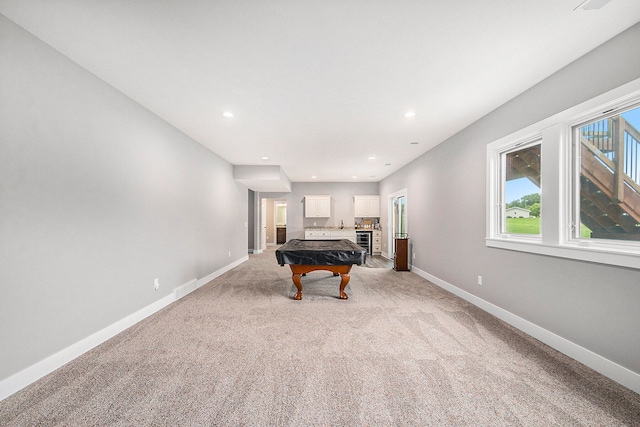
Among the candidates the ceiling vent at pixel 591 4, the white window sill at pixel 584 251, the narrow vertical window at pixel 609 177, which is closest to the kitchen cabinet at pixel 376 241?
the white window sill at pixel 584 251

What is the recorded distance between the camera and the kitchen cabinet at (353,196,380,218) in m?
9.20

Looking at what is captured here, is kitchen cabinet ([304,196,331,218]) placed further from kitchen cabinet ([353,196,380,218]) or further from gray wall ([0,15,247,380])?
gray wall ([0,15,247,380])

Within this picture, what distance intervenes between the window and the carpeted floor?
0.96 metres

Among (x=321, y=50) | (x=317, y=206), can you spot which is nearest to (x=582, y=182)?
(x=321, y=50)

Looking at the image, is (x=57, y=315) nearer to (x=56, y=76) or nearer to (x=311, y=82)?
(x=56, y=76)

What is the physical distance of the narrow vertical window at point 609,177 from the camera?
1.97 meters

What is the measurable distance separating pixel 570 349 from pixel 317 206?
24.2 ft

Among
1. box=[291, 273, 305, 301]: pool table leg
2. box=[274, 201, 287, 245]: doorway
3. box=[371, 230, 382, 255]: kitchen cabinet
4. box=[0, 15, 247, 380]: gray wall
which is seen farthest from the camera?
box=[274, 201, 287, 245]: doorway

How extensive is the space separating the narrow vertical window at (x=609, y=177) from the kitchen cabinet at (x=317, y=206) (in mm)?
7084

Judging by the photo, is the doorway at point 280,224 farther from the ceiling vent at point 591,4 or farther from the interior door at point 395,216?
the ceiling vent at point 591,4

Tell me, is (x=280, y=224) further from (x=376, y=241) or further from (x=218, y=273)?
(x=218, y=273)

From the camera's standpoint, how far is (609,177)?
2.12 meters

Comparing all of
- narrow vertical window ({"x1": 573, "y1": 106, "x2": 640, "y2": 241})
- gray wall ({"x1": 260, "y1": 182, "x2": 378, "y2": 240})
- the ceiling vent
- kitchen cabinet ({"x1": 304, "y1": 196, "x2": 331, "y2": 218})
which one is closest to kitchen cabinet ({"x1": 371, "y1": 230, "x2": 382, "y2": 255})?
gray wall ({"x1": 260, "y1": 182, "x2": 378, "y2": 240})

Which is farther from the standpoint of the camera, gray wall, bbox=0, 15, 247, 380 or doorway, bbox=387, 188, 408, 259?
doorway, bbox=387, 188, 408, 259
